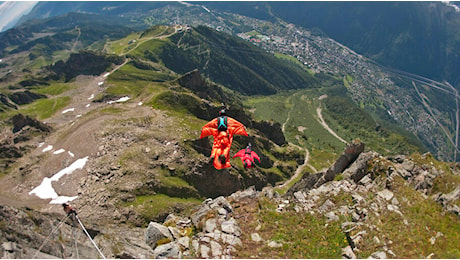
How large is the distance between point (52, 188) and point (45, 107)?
88.0 m

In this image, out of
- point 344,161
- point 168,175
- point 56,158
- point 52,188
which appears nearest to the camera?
point 344,161

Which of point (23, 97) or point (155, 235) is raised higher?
point (155, 235)

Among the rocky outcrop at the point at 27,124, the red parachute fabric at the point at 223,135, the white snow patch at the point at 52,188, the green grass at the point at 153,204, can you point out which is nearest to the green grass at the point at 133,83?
the rocky outcrop at the point at 27,124

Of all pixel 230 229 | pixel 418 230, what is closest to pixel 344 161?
pixel 418 230

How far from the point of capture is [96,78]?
15925 cm

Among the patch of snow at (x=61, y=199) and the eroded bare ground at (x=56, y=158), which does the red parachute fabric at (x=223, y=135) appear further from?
the eroded bare ground at (x=56, y=158)

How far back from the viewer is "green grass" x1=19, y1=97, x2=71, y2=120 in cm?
11649

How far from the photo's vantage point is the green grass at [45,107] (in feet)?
382

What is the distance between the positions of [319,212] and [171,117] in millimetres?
60198

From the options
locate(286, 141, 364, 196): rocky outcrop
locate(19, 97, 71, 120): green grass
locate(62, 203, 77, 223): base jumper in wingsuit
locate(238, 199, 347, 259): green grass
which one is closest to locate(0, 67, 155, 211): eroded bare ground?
locate(62, 203, 77, 223): base jumper in wingsuit

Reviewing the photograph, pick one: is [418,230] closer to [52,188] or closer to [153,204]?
[153,204]

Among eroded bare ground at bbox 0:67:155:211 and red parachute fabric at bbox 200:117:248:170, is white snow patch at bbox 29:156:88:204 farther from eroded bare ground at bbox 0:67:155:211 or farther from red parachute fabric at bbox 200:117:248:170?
red parachute fabric at bbox 200:117:248:170

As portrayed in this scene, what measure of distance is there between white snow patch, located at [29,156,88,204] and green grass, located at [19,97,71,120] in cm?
6703

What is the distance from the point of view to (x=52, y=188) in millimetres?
56188
